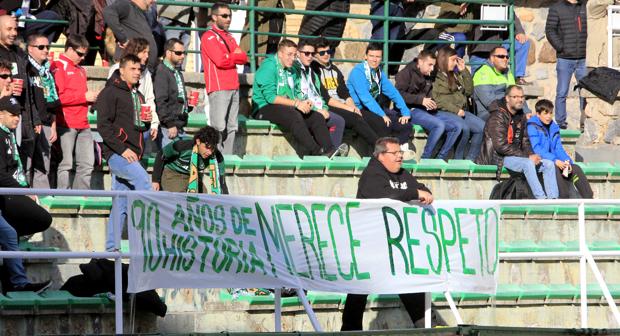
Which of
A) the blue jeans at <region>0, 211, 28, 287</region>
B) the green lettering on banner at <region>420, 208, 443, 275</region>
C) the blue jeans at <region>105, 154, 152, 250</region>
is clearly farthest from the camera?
the blue jeans at <region>105, 154, 152, 250</region>

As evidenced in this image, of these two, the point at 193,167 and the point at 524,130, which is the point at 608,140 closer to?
the point at 524,130

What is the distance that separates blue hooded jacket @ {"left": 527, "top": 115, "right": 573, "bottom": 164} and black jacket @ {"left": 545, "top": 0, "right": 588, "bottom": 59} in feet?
10.1

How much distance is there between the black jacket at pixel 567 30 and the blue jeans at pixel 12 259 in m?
9.50

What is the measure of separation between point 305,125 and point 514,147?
2263 mm

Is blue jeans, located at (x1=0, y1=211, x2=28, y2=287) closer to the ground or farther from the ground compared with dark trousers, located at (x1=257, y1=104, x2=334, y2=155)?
closer to the ground

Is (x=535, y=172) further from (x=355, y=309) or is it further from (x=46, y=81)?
(x=46, y=81)

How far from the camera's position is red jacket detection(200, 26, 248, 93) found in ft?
54.5

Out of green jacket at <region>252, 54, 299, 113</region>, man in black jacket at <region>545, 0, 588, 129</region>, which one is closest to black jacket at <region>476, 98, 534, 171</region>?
green jacket at <region>252, 54, 299, 113</region>

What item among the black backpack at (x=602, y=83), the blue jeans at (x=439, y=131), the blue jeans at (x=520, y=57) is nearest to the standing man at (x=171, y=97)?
the blue jeans at (x=439, y=131)

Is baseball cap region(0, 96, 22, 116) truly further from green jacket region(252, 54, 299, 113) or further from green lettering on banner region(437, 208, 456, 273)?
green jacket region(252, 54, 299, 113)

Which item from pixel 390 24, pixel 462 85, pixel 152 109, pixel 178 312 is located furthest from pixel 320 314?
pixel 390 24

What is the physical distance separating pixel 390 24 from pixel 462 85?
175 centimetres

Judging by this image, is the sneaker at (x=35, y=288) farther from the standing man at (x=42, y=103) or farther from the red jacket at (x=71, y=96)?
the red jacket at (x=71, y=96)

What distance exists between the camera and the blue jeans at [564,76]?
19656mm
